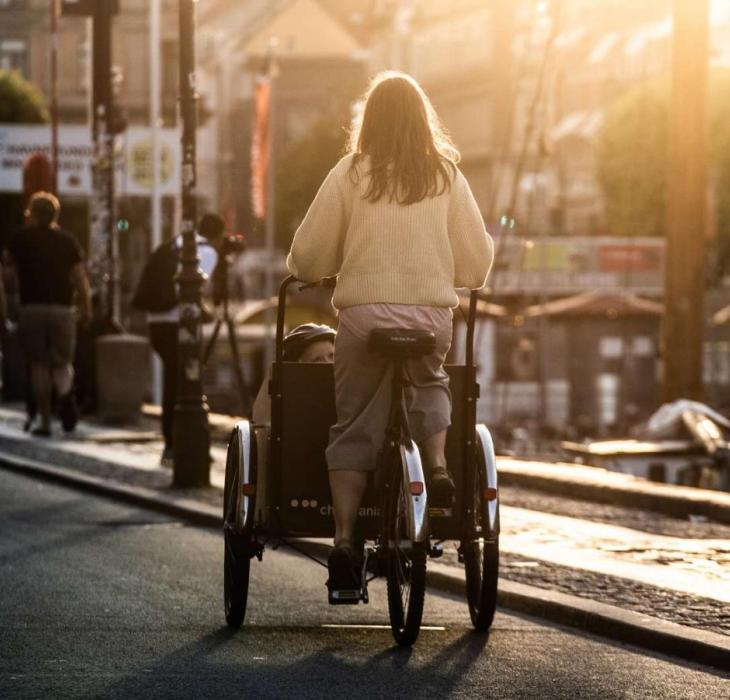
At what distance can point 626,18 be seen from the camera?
266 ft

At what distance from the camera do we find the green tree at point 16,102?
72.9 metres

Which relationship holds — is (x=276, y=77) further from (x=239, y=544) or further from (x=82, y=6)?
(x=239, y=544)

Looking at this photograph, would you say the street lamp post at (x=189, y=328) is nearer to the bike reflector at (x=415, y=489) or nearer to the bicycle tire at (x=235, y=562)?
the bicycle tire at (x=235, y=562)

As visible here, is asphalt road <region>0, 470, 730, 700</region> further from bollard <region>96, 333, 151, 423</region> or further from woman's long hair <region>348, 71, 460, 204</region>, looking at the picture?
bollard <region>96, 333, 151, 423</region>

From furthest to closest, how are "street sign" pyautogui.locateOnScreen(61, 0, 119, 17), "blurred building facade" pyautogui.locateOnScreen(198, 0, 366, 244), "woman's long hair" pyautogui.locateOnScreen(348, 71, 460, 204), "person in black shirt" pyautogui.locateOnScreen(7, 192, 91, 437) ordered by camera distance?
"blurred building facade" pyautogui.locateOnScreen(198, 0, 366, 244) → "street sign" pyautogui.locateOnScreen(61, 0, 119, 17) → "person in black shirt" pyautogui.locateOnScreen(7, 192, 91, 437) → "woman's long hair" pyautogui.locateOnScreen(348, 71, 460, 204)

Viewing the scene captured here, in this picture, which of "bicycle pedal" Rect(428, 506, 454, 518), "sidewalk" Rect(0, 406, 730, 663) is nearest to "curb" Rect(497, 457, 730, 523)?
"sidewalk" Rect(0, 406, 730, 663)

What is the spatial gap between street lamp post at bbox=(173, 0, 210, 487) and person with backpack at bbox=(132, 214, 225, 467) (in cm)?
102

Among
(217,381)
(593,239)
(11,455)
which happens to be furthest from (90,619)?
(593,239)

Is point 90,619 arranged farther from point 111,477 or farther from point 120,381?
point 120,381

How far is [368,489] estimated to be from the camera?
7070mm

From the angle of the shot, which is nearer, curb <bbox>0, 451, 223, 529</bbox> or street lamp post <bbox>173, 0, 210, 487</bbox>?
curb <bbox>0, 451, 223, 529</bbox>

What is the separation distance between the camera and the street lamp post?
12.9 m

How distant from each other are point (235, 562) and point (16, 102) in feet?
221

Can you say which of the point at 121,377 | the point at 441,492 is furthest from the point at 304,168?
the point at 441,492
